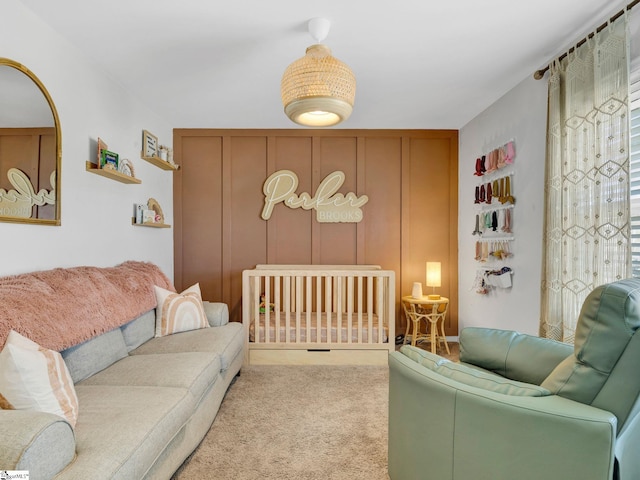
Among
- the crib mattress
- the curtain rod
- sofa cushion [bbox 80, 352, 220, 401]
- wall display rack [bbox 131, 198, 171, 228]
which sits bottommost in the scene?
the crib mattress

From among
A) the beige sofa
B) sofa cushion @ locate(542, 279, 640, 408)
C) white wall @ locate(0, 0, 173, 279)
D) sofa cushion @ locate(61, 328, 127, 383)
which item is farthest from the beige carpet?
white wall @ locate(0, 0, 173, 279)

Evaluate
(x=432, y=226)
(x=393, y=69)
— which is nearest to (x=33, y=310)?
(x=393, y=69)

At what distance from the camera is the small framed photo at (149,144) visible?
126 inches

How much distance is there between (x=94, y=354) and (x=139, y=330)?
1.64 feet

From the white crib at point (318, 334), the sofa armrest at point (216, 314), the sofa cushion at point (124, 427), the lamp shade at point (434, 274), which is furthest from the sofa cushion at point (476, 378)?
the lamp shade at point (434, 274)

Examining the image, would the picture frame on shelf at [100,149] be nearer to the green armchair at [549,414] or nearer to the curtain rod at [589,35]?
the green armchair at [549,414]

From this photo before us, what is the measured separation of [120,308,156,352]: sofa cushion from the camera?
229 cm

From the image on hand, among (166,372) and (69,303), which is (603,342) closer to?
(166,372)

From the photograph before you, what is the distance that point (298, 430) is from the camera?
210 centimetres

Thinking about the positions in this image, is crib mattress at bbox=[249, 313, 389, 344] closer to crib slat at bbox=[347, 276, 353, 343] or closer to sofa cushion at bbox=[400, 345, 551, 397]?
crib slat at bbox=[347, 276, 353, 343]

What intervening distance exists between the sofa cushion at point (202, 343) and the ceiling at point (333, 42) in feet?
6.14

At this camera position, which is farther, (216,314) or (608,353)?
(216,314)

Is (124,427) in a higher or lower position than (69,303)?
lower

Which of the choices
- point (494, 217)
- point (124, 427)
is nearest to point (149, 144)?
point (124, 427)
